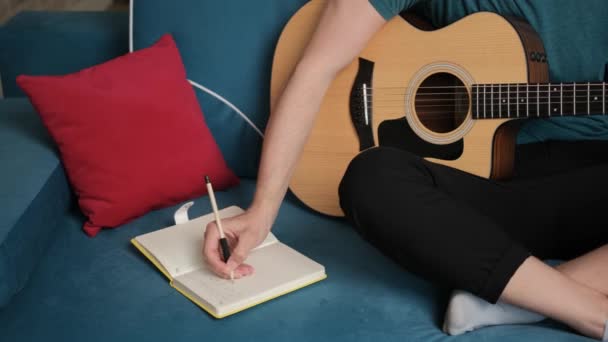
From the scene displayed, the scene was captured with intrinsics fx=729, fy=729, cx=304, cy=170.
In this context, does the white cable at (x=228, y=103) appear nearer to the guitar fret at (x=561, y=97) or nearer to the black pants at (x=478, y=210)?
the black pants at (x=478, y=210)

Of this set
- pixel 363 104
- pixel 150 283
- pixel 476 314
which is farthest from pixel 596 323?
pixel 150 283

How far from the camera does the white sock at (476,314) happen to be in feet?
3.72

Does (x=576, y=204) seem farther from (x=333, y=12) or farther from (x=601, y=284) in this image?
(x=333, y=12)

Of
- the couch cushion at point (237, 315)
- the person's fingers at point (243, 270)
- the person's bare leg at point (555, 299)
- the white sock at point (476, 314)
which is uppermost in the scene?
the person's bare leg at point (555, 299)

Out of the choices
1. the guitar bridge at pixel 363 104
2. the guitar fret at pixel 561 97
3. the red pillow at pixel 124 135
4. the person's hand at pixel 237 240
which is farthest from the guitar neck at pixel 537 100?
the red pillow at pixel 124 135

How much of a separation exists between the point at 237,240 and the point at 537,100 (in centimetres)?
62

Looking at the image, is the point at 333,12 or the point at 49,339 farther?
the point at 333,12

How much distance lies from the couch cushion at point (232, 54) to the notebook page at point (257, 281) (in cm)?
40

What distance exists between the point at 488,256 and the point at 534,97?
41 centimetres

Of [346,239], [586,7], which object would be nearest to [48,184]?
[346,239]

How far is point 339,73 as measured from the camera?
1.56 meters

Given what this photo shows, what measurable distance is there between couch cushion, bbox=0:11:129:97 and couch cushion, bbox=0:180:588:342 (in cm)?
61

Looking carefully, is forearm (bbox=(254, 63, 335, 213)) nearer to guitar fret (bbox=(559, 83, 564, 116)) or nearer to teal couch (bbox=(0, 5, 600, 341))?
teal couch (bbox=(0, 5, 600, 341))

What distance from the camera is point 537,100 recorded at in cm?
138
